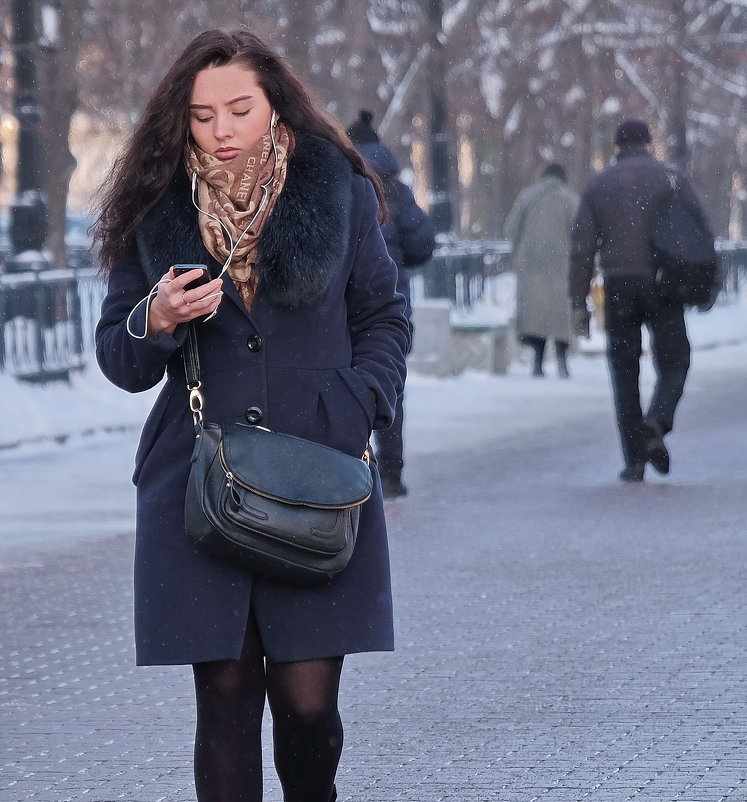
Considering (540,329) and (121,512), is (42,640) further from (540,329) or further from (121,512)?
(540,329)

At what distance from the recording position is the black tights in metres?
3.33

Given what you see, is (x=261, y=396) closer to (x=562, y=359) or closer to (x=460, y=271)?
(x=562, y=359)

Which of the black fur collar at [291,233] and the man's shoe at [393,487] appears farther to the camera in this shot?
the man's shoe at [393,487]

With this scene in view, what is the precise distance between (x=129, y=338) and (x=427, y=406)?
1168 centimetres

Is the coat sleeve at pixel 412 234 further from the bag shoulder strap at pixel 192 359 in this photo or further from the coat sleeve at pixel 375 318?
the bag shoulder strap at pixel 192 359

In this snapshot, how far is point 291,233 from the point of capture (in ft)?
11.1

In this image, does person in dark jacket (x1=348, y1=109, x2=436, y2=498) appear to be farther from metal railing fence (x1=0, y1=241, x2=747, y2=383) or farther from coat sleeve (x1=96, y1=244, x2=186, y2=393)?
coat sleeve (x1=96, y1=244, x2=186, y2=393)

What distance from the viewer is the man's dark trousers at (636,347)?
32.9ft

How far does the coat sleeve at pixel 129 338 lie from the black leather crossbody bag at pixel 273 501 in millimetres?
158

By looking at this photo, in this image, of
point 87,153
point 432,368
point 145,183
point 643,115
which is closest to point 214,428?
point 145,183

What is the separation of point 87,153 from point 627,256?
36.2 meters

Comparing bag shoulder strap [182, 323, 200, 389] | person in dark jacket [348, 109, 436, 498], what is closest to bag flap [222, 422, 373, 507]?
bag shoulder strap [182, 323, 200, 389]

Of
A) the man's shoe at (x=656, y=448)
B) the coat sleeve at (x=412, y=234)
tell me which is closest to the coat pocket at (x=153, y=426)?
the coat sleeve at (x=412, y=234)

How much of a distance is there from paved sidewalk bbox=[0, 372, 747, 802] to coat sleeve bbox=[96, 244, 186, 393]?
4.72 ft
